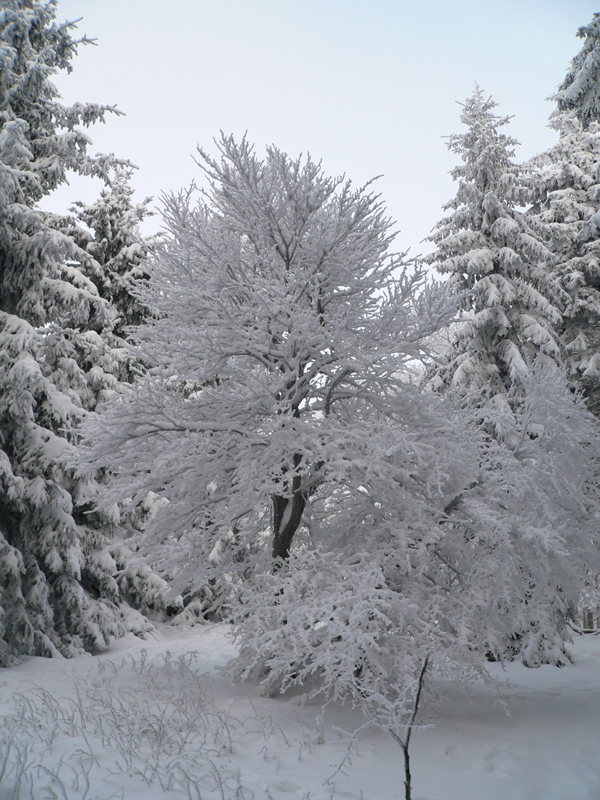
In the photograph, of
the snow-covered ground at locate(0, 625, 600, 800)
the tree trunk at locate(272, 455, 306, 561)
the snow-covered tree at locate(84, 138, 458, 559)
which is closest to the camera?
the snow-covered ground at locate(0, 625, 600, 800)

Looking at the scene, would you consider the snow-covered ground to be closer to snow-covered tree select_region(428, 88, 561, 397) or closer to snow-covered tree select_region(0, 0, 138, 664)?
snow-covered tree select_region(0, 0, 138, 664)

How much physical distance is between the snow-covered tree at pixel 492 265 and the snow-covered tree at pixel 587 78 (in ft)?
15.4

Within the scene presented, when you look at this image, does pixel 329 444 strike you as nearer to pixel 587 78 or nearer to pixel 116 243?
pixel 587 78

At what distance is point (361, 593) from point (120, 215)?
1418 cm

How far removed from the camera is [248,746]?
6121mm

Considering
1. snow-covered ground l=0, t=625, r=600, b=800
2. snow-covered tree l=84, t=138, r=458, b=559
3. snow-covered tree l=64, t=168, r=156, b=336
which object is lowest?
snow-covered ground l=0, t=625, r=600, b=800

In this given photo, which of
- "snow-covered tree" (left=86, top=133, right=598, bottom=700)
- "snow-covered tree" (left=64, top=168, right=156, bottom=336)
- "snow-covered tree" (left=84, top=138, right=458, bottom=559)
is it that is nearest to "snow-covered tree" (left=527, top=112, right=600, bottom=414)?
"snow-covered tree" (left=86, top=133, right=598, bottom=700)

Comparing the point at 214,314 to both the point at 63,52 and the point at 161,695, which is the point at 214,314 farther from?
the point at 63,52

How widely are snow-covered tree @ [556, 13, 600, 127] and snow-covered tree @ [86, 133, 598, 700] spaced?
3.18 meters

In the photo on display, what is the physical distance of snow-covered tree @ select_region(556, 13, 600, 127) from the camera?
816 centimetres

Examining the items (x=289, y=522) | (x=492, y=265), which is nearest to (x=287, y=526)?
(x=289, y=522)

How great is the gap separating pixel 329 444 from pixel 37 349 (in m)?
6.15

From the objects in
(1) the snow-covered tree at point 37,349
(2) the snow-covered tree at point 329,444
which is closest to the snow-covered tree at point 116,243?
(1) the snow-covered tree at point 37,349

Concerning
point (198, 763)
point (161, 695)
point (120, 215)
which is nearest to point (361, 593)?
point (198, 763)
